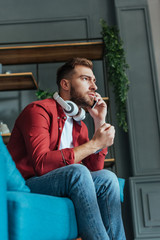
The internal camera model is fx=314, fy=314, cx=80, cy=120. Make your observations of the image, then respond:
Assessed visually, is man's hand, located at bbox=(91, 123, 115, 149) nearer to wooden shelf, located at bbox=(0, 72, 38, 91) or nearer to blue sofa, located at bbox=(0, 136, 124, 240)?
blue sofa, located at bbox=(0, 136, 124, 240)

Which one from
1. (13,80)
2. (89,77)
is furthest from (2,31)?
(89,77)

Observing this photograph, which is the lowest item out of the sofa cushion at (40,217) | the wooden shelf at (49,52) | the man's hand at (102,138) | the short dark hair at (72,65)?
the sofa cushion at (40,217)

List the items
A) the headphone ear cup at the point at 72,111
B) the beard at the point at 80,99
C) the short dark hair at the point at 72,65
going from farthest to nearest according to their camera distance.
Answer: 1. the short dark hair at the point at 72,65
2. the beard at the point at 80,99
3. the headphone ear cup at the point at 72,111

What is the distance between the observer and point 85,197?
1.28 m

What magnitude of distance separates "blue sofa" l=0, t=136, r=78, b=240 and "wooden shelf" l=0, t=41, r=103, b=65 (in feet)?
7.03

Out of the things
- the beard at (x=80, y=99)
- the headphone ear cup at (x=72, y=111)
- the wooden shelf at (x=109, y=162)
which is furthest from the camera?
the wooden shelf at (x=109, y=162)

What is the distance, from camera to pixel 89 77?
1974 mm

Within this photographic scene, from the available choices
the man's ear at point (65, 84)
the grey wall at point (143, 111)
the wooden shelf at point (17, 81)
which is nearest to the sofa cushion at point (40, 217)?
the man's ear at point (65, 84)

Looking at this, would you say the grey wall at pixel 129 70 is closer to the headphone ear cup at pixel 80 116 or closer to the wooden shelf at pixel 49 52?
the wooden shelf at pixel 49 52

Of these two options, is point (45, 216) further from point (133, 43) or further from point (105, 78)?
point (133, 43)

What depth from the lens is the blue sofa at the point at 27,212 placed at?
0.97 meters

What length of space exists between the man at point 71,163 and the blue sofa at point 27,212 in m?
0.06

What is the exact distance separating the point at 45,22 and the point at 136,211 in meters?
2.29

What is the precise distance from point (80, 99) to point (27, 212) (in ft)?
3.26
